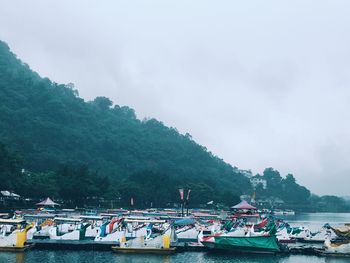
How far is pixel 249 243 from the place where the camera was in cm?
4284

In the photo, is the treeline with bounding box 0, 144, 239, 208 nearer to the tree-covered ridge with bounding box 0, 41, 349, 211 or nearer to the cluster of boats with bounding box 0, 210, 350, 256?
the tree-covered ridge with bounding box 0, 41, 349, 211

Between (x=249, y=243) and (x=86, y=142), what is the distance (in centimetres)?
11095

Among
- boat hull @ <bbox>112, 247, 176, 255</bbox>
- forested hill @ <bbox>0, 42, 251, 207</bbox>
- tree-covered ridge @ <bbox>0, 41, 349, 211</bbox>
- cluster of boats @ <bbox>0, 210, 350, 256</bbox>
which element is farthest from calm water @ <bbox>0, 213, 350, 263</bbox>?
forested hill @ <bbox>0, 42, 251, 207</bbox>

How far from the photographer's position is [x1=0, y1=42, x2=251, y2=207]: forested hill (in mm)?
118375

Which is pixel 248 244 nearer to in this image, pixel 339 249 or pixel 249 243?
pixel 249 243

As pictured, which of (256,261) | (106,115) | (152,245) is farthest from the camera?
(106,115)

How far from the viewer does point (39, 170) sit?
110938 mm

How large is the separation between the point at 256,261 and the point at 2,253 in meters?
21.2

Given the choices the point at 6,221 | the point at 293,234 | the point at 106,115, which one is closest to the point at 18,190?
the point at 6,221

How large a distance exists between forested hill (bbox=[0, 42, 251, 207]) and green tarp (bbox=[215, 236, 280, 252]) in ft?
181

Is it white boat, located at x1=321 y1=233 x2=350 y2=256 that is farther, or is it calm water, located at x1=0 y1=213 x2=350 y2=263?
white boat, located at x1=321 y1=233 x2=350 y2=256

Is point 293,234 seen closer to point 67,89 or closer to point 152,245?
point 152,245

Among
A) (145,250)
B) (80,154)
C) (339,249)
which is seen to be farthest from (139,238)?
(80,154)

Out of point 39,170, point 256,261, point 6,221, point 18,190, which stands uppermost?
point 39,170
